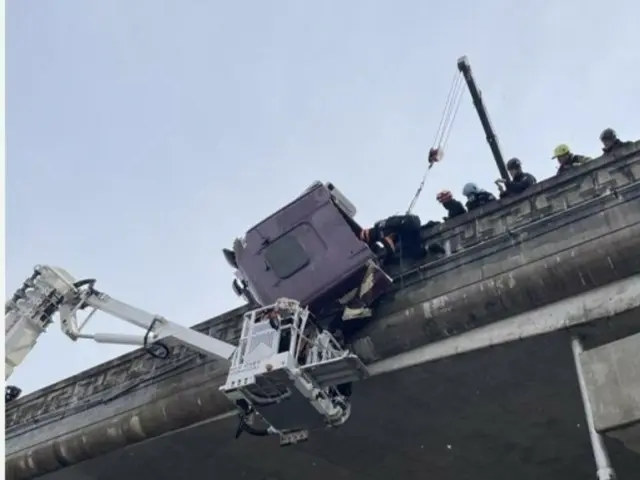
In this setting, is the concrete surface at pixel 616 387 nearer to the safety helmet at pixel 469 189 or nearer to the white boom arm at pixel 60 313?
the safety helmet at pixel 469 189

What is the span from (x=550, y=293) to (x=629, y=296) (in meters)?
1.02

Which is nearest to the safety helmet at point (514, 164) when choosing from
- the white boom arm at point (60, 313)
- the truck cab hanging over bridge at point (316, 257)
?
the truck cab hanging over bridge at point (316, 257)

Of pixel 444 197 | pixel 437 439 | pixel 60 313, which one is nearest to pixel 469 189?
pixel 444 197

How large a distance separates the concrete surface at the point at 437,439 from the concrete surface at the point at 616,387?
3.29 ft

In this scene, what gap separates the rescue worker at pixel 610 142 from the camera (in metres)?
11.3

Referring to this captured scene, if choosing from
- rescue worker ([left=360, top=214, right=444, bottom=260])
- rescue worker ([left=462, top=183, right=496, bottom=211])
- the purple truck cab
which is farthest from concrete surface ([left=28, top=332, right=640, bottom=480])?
rescue worker ([left=462, top=183, right=496, bottom=211])

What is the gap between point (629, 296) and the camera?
32.4ft

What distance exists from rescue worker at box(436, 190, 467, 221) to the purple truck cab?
1.76 m

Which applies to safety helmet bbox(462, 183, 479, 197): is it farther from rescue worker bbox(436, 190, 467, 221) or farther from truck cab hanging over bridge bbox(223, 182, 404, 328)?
truck cab hanging over bridge bbox(223, 182, 404, 328)

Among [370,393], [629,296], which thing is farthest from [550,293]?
[370,393]

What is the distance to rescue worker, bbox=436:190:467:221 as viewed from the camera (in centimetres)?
1291

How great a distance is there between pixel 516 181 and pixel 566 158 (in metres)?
1.07

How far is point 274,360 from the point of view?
10320 millimetres

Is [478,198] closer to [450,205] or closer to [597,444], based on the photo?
[450,205]
